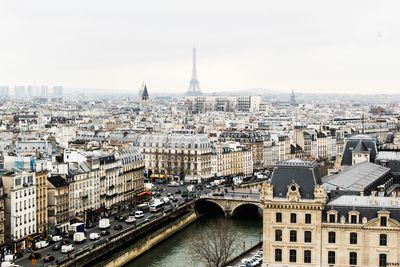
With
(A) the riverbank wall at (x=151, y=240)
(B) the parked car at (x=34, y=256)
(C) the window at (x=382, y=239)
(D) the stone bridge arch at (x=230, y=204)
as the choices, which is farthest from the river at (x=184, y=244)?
(C) the window at (x=382, y=239)

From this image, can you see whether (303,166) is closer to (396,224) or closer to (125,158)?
(396,224)

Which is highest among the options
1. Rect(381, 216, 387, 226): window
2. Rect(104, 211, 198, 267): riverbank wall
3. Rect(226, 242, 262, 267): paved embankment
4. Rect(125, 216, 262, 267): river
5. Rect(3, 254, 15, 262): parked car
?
Rect(381, 216, 387, 226): window

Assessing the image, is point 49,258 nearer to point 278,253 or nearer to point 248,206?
point 278,253

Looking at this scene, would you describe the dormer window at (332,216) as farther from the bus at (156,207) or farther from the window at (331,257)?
the bus at (156,207)

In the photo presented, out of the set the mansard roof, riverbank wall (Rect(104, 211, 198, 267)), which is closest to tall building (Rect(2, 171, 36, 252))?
riverbank wall (Rect(104, 211, 198, 267))

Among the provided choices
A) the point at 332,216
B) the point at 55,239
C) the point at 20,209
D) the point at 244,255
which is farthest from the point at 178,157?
the point at 332,216

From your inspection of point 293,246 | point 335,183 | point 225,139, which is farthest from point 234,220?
point 225,139

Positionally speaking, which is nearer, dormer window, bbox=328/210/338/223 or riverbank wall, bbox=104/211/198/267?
dormer window, bbox=328/210/338/223

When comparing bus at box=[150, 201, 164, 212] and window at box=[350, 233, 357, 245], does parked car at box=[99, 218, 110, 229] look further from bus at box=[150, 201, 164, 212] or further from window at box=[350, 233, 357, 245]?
window at box=[350, 233, 357, 245]

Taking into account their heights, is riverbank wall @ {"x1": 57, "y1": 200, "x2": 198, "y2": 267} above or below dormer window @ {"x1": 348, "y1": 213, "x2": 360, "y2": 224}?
below
